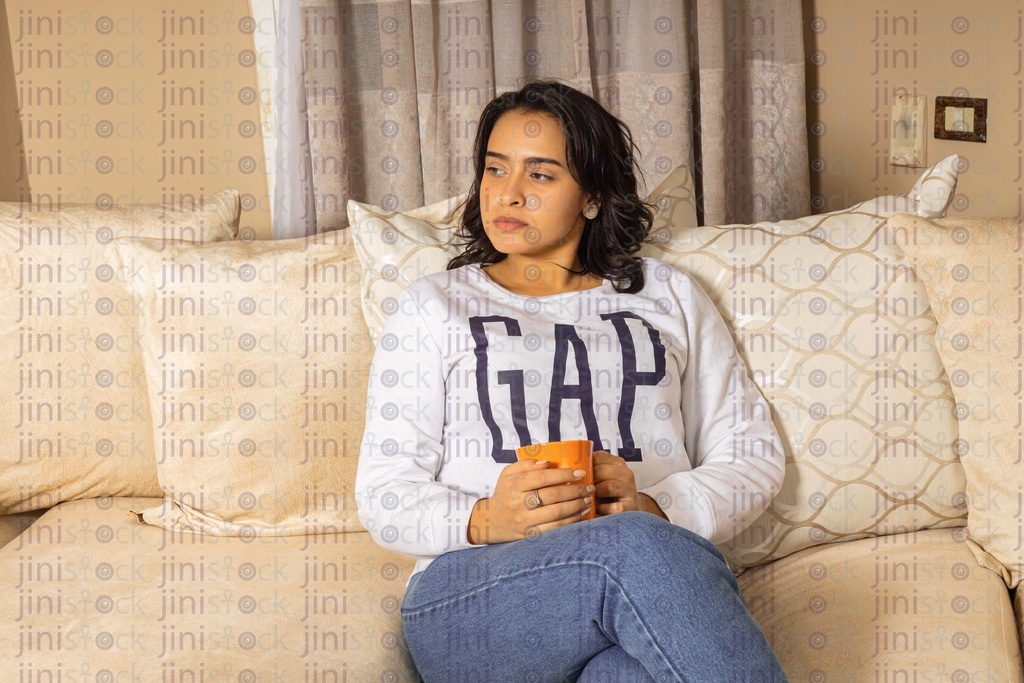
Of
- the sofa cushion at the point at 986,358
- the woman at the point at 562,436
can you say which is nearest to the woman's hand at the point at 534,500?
the woman at the point at 562,436

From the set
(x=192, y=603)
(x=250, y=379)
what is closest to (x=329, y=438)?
(x=250, y=379)

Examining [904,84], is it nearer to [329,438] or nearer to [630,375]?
[630,375]

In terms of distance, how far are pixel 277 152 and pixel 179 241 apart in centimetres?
51

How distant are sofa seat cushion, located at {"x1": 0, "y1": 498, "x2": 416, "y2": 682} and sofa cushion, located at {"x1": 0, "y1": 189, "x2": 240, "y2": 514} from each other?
0.08m

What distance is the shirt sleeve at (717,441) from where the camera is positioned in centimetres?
123

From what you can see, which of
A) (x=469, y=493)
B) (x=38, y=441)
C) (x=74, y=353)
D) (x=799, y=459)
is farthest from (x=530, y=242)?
(x=38, y=441)

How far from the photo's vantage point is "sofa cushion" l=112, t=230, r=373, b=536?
1.41 meters

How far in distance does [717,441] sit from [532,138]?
52 cm

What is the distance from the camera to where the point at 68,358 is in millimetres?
1445

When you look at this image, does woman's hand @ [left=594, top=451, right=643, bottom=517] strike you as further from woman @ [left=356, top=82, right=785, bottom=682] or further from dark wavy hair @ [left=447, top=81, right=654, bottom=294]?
dark wavy hair @ [left=447, top=81, right=654, bottom=294]

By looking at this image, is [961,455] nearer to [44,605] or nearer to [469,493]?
[469,493]

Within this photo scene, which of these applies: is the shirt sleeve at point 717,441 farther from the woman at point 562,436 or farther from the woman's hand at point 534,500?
the woman's hand at point 534,500

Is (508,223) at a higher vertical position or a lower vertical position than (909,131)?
lower

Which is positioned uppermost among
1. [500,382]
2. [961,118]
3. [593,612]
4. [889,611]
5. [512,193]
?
[961,118]
